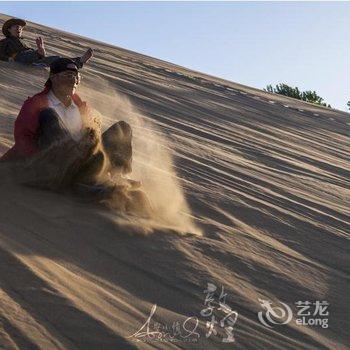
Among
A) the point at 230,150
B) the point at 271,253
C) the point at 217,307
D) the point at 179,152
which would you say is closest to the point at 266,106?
the point at 230,150

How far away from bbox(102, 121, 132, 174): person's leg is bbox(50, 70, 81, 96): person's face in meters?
0.37

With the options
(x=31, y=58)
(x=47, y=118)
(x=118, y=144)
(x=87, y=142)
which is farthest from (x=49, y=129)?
(x=31, y=58)

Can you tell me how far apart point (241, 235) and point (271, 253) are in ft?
1.09

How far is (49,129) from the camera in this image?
4.99 m

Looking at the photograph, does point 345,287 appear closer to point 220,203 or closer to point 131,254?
point 131,254

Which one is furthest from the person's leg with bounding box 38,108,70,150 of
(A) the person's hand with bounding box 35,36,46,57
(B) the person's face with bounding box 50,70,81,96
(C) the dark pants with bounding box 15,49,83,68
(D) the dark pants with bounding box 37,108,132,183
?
(C) the dark pants with bounding box 15,49,83,68

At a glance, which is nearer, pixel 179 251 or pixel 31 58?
pixel 179 251

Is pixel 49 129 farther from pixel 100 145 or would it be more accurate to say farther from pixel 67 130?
pixel 100 145

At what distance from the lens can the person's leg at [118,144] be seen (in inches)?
209

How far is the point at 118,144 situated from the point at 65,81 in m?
0.53

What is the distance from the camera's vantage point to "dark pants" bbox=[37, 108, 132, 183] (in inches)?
197

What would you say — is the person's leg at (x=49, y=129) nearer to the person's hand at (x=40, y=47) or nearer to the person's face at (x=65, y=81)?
the person's face at (x=65, y=81)

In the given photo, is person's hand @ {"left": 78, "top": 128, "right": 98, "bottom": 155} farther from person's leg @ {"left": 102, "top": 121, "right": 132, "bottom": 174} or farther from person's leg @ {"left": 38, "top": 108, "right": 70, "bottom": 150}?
person's leg @ {"left": 102, "top": 121, "right": 132, "bottom": 174}

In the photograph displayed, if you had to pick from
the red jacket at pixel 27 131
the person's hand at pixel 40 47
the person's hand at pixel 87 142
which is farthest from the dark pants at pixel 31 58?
the person's hand at pixel 87 142
